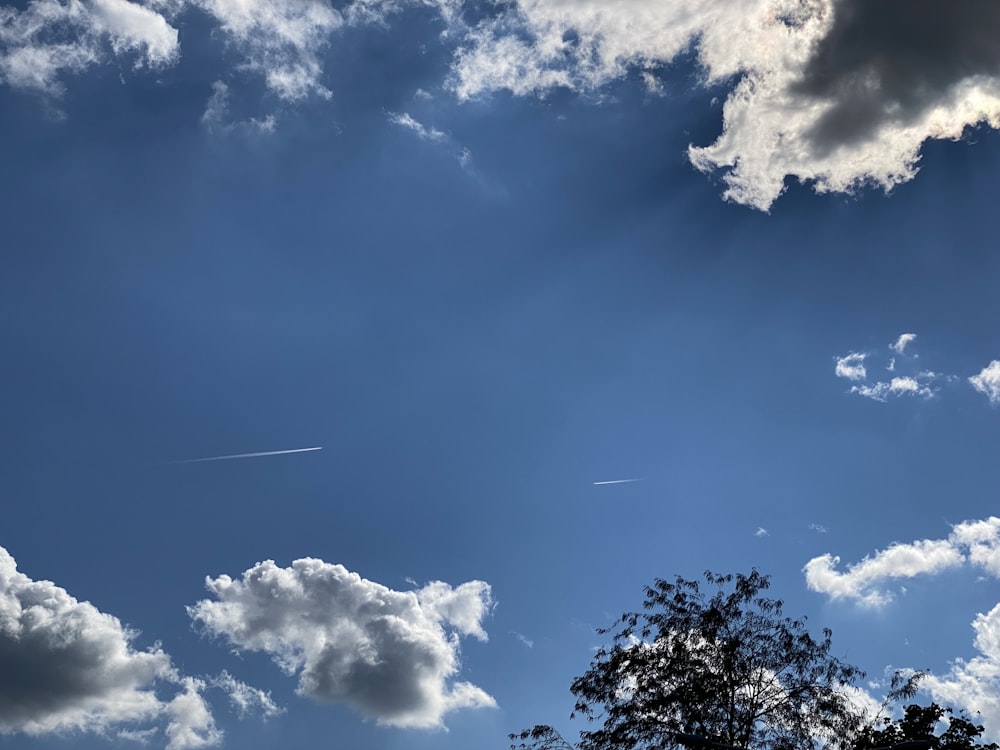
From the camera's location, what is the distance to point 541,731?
3341 centimetres

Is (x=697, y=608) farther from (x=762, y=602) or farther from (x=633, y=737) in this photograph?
(x=633, y=737)

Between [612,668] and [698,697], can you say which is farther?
[612,668]

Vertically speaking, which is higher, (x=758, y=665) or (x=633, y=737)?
(x=758, y=665)

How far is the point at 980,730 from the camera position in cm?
3428

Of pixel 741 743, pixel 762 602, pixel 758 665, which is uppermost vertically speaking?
pixel 762 602

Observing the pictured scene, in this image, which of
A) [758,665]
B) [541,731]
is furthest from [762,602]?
[541,731]

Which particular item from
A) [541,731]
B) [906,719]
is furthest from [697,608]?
[906,719]

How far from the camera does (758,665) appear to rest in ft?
106

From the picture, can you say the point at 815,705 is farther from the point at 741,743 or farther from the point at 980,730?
the point at 980,730

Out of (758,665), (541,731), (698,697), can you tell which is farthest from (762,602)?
(541,731)

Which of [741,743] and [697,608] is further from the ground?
[697,608]

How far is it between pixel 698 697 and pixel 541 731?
251 inches

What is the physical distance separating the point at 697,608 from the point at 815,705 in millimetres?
5476

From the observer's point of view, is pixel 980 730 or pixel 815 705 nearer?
pixel 815 705
